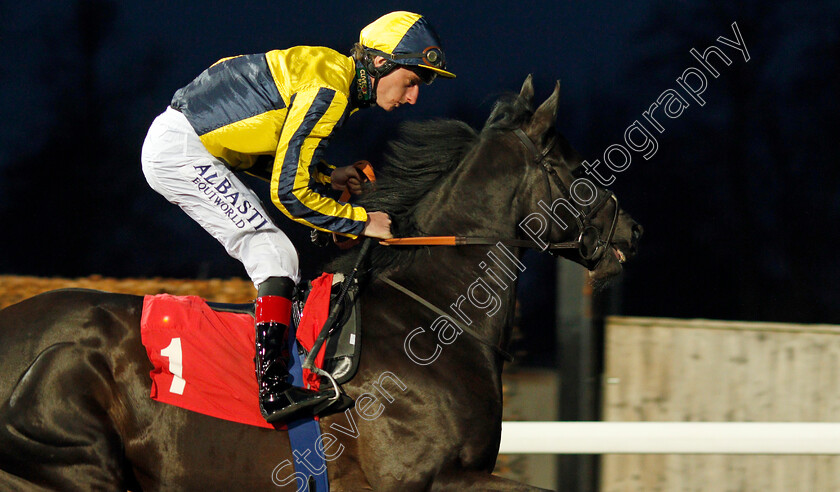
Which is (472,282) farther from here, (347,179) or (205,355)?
(205,355)

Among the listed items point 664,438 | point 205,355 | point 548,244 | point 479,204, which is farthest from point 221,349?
point 664,438

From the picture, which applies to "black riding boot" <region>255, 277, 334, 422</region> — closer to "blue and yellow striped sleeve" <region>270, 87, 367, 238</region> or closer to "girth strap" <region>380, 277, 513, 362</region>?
"blue and yellow striped sleeve" <region>270, 87, 367, 238</region>

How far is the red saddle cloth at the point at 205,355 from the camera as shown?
273 cm

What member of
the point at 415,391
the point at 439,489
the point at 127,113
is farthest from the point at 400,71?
the point at 127,113

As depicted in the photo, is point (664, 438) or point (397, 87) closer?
point (397, 87)

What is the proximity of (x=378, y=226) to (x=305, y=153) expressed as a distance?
0.38 metres

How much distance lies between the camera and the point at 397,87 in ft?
9.96

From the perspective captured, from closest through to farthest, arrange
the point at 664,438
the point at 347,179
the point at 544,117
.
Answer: the point at 544,117, the point at 347,179, the point at 664,438

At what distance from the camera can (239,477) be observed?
107 inches

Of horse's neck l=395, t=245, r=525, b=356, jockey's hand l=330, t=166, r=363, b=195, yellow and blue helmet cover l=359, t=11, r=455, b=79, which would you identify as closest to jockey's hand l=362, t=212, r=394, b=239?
horse's neck l=395, t=245, r=525, b=356

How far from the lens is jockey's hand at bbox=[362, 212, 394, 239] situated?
2.91 metres

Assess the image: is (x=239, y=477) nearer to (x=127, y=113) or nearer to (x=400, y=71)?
(x=400, y=71)

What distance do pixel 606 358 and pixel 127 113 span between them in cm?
722

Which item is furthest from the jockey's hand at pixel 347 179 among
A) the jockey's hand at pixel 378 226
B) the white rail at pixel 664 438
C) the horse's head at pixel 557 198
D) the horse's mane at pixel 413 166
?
the white rail at pixel 664 438
